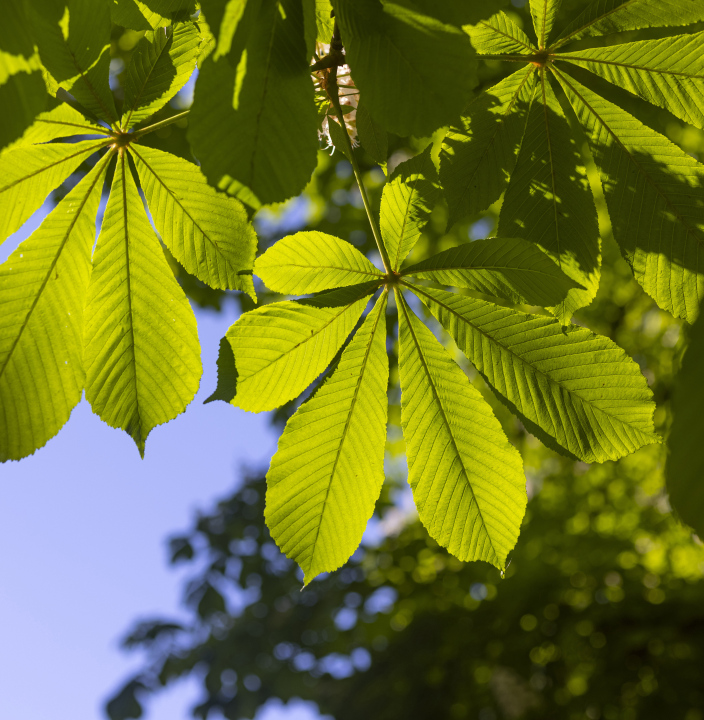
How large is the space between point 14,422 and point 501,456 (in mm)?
866

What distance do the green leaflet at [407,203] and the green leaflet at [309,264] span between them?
0.07 meters

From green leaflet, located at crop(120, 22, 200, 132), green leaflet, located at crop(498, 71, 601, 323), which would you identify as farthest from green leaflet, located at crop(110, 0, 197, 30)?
green leaflet, located at crop(498, 71, 601, 323)

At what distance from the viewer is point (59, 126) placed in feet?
3.56

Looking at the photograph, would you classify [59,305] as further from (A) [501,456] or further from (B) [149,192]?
(A) [501,456]

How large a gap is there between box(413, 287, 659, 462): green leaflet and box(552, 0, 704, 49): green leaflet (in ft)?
1.93

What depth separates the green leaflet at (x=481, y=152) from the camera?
3.71ft

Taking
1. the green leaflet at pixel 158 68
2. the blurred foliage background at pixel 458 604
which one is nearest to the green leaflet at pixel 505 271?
the green leaflet at pixel 158 68

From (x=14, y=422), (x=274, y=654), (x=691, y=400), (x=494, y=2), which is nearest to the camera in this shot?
(x=691, y=400)

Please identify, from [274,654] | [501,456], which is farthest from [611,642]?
[501,456]

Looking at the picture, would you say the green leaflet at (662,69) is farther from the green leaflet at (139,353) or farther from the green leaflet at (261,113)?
the green leaflet at (139,353)

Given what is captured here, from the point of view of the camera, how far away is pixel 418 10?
760 mm

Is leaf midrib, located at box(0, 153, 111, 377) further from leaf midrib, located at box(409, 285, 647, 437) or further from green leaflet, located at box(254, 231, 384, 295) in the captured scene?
leaf midrib, located at box(409, 285, 647, 437)

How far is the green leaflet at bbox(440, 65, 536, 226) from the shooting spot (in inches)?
44.5

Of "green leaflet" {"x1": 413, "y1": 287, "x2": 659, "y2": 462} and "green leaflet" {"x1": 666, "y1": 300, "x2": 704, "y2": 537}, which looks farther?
"green leaflet" {"x1": 413, "y1": 287, "x2": 659, "y2": 462}
